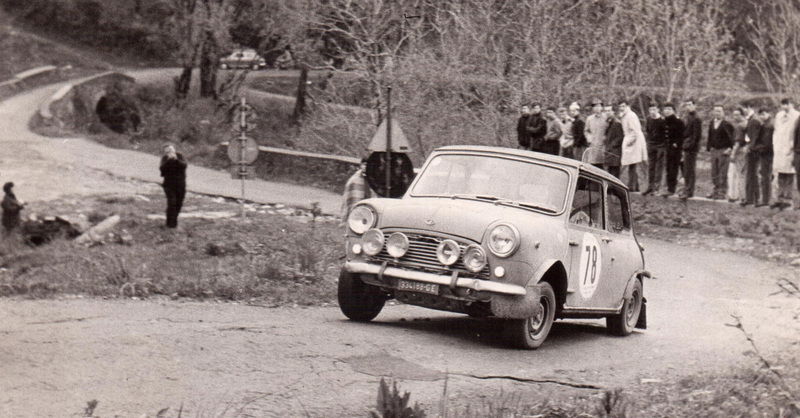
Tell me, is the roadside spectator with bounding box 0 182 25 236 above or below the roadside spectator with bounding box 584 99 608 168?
below

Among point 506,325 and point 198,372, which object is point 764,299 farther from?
point 198,372

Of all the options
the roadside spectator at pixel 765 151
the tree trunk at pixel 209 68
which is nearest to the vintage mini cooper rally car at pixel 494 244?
the roadside spectator at pixel 765 151

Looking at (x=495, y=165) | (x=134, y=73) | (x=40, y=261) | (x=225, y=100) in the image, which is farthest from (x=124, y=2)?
(x=495, y=165)

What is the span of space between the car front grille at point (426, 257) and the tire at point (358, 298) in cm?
63

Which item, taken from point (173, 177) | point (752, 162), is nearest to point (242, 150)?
point (173, 177)

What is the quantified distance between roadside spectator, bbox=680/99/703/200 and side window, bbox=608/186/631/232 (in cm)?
951

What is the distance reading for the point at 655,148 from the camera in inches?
893

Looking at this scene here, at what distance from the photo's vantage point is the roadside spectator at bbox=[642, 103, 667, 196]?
22.4m

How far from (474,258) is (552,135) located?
1376 centimetres

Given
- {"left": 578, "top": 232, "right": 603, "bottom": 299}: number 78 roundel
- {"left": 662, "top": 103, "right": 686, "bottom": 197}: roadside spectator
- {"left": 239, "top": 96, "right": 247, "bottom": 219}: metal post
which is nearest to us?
{"left": 578, "top": 232, "right": 603, "bottom": 299}: number 78 roundel

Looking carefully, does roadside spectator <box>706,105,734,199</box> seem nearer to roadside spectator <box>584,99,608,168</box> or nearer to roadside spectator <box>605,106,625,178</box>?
roadside spectator <box>605,106,625,178</box>

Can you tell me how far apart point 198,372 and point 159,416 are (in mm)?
1831

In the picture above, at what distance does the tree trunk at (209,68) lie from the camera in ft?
133

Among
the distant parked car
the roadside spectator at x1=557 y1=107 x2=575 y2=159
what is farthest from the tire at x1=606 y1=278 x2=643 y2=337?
the distant parked car
